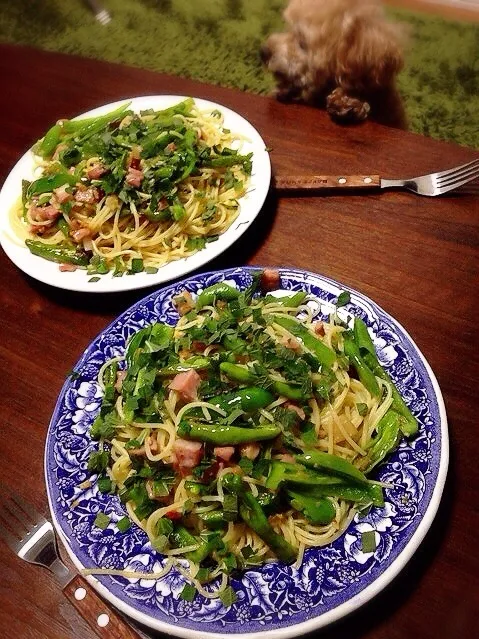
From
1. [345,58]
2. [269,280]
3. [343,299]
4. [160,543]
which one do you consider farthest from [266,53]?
[160,543]

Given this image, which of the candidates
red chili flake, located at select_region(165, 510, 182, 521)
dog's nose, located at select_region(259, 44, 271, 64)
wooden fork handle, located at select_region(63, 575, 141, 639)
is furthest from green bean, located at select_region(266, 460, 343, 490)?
dog's nose, located at select_region(259, 44, 271, 64)

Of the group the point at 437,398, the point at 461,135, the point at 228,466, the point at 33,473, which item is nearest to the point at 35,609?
the point at 33,473

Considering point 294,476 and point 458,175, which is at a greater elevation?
point 458,175

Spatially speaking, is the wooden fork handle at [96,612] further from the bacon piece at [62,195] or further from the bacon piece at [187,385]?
the bacon piece at [62,195]

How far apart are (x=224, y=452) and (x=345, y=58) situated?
Answer: 2177 millimetres

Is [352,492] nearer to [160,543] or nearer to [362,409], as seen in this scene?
[362,409]

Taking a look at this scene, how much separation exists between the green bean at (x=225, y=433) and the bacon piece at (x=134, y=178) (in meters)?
1.11

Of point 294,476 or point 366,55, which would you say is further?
point 366,55

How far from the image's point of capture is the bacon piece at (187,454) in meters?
1.31

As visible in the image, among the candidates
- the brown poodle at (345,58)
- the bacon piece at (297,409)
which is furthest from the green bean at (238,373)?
the brown poodle at (345,58)

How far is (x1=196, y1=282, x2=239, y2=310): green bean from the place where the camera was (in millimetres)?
1677

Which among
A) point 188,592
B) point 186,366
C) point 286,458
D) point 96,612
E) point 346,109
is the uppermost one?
point 346,109

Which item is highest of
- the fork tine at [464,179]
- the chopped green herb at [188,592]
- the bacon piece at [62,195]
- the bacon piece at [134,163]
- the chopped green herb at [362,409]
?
the bacon piece at [134,163]

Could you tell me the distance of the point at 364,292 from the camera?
1.83 m
